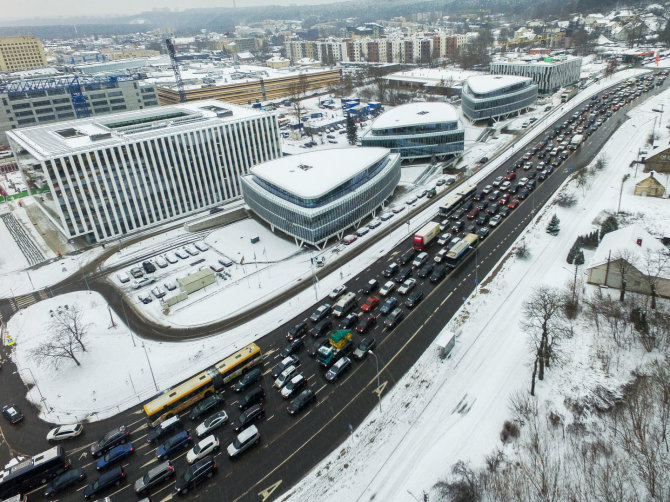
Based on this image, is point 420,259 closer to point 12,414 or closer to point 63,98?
point 12,414

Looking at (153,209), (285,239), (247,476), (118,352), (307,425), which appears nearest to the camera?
(247,476)

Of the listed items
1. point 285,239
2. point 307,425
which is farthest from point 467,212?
point 307,425

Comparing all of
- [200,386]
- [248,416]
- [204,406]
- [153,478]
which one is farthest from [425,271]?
[153,478]

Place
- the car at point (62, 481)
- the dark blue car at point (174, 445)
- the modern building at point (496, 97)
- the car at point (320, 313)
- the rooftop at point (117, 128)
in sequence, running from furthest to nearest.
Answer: the modern building at point (496, 97) < the rooftop at point (117, 128) < the car at point (320, 313) < the dark blue car at point (174, 445) < the car at point (62, 481)

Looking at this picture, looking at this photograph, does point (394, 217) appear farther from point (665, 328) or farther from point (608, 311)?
point (665, 328)

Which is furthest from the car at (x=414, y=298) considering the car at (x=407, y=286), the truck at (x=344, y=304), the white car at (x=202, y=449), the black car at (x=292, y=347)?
the white car at (x=202, y=449)

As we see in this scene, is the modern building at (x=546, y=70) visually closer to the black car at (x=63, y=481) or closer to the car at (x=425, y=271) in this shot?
the car at (x=425, y=271)
